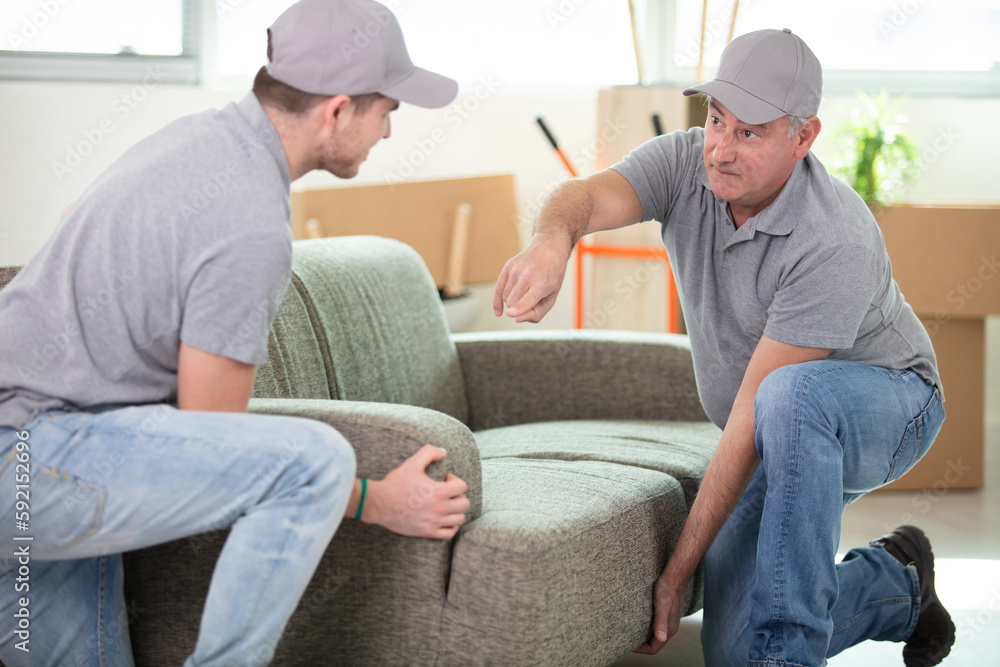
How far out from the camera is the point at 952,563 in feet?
7.59

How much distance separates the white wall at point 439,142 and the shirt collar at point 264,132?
238cm

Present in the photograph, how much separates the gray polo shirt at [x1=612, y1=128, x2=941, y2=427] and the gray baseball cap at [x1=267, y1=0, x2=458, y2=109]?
0.66 meters

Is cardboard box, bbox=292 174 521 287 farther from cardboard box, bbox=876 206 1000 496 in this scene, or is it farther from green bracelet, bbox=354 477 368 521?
green bracelet, bbox=354 477 368 521

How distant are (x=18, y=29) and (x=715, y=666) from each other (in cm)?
320

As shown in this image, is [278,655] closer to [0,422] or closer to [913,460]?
[0,422]

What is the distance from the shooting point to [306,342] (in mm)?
1745

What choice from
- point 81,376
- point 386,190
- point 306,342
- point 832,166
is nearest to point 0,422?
point 81,376

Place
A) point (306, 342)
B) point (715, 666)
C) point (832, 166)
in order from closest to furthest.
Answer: point (715, 666)
point (306, 342)
point (832, 166)

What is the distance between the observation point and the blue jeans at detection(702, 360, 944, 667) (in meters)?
1.45

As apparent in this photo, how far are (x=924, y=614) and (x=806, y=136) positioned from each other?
90 cm

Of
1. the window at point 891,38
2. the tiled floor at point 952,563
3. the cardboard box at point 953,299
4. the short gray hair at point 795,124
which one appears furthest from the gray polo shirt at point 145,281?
the window at point 891,38

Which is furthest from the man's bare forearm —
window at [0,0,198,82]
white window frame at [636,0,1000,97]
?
window at [0,0,198,82]

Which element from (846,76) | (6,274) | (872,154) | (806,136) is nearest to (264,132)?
(6,274)

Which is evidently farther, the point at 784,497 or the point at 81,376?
the point at 784,497
